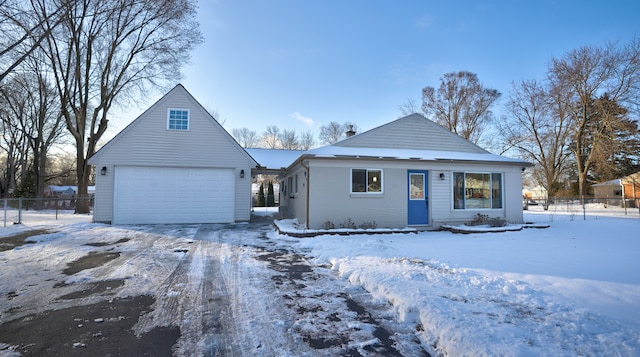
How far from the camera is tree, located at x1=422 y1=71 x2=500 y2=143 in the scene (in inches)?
1142

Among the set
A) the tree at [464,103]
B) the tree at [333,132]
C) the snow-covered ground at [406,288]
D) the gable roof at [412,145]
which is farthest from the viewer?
the tree at [333,132]

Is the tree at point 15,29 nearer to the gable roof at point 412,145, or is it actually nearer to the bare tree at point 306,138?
the gable roof at point 412,145

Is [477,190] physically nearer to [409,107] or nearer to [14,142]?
[409,107]

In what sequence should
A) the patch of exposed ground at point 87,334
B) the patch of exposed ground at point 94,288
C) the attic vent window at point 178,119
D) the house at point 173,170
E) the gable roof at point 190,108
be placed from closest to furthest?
the patch of exposed ground at point 87,334
the patch of exposed ground at point 94,288
the house at point 173,170
the gable roof at point 190,108
the attic vent window at point 178,119

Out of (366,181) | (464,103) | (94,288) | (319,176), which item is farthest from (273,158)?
(464,103)

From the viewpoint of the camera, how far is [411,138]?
12141 millimetres

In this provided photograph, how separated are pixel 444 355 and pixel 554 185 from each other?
36.2 m

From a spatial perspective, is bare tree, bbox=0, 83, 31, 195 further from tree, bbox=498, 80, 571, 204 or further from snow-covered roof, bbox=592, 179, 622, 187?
snow-covered roof, bbox=592, 179, 622, 187

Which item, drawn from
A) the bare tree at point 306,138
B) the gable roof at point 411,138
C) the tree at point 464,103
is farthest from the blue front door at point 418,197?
the bare tree at point 306,138

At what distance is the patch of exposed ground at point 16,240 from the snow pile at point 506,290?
23.6 ft

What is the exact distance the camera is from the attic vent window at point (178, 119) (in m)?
13.0

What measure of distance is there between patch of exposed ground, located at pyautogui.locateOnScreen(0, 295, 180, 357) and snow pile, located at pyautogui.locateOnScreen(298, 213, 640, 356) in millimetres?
2643

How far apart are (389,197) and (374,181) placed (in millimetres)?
773

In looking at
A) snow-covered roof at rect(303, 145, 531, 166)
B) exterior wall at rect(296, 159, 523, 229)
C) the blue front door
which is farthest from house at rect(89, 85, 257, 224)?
the blue front door
